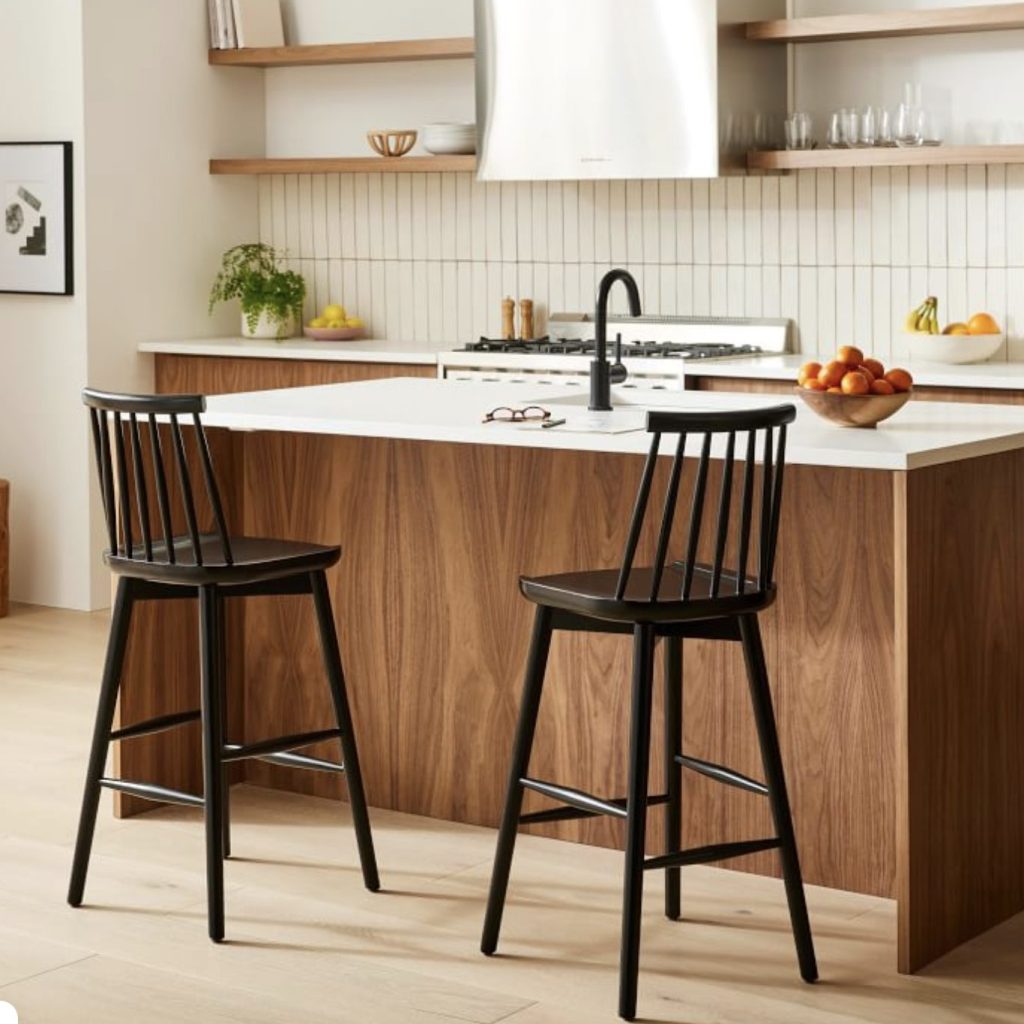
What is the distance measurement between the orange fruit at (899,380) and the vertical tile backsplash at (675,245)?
250cm

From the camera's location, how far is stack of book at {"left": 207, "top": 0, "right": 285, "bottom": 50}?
694 centimetres

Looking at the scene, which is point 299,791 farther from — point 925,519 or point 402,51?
point 402,51

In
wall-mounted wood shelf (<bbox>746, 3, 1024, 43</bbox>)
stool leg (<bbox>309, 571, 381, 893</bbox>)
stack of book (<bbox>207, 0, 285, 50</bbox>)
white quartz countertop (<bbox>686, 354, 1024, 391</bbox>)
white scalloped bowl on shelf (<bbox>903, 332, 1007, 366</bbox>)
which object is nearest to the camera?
stool leg (<bbox>309, 571, 381, 893</bbox>)

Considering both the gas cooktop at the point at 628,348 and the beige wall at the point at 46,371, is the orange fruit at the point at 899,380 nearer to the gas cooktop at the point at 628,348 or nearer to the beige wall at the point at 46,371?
the gas cooktop at the point at 628,348

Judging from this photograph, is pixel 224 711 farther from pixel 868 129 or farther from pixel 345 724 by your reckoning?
pixel 868 129

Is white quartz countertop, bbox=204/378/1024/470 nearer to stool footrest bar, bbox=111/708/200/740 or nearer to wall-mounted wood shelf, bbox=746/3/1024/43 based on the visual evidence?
stool footrest bar, bbox=111/708/200/740

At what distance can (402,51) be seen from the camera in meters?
6.62

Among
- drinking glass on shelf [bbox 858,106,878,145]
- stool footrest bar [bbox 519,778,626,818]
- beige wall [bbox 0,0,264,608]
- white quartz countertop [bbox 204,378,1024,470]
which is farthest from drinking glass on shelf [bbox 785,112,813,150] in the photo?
stool footrest bar [bbox 519,778,626,818]

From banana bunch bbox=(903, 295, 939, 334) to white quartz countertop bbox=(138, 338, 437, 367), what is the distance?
1.56 metres

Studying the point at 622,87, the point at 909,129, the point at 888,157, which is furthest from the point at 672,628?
→ the point at 622,87

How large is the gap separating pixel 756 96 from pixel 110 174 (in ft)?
7.32

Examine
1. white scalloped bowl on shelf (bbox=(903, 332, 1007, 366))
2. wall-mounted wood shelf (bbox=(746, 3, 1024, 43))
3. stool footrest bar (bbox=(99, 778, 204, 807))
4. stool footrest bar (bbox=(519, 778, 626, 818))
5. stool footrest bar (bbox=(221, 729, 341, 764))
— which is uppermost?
wall-mounted wood shelf (bbox=(746, 3, 1024, 43))

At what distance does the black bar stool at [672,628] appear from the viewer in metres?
3.08

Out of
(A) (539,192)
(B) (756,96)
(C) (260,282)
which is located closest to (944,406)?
(B) (756,96)
